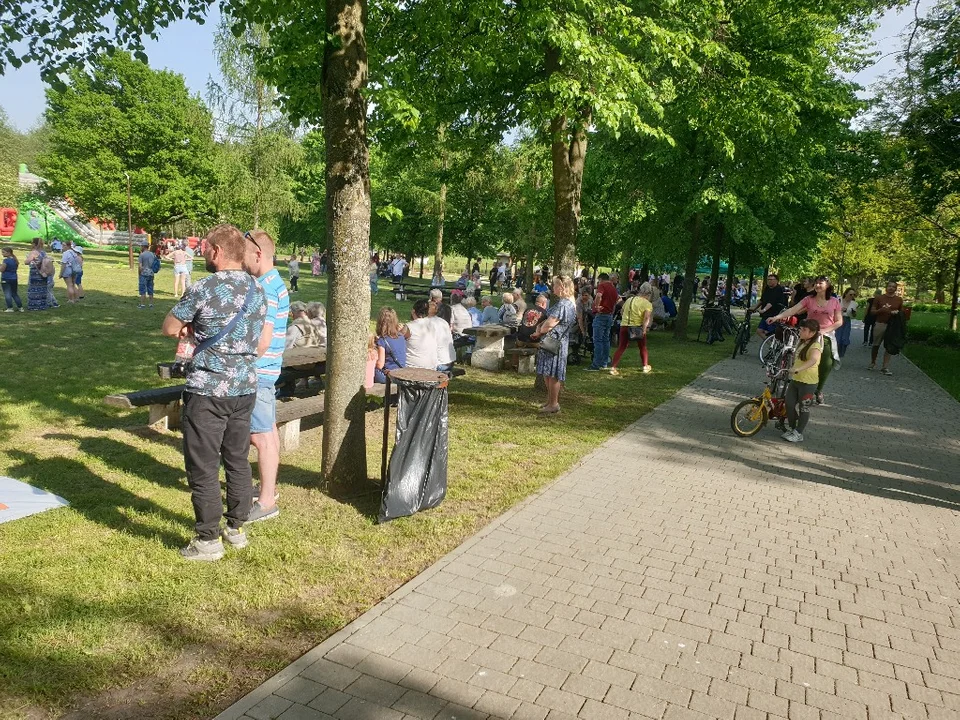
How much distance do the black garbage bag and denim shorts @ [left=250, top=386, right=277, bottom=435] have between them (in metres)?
0.90

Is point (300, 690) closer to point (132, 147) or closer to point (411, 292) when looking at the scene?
point (411, 292)

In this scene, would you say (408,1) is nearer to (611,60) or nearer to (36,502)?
(611,60)

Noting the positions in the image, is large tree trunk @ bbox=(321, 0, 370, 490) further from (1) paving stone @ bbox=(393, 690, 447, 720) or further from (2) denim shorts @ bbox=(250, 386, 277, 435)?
(1) paving stone @ bbox=(393, 690, 447, 720)

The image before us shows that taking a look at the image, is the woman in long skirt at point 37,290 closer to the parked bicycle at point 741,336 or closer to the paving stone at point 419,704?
the parked bicycle at point 741,336

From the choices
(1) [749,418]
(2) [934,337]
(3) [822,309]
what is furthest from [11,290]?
(2) [934,337]

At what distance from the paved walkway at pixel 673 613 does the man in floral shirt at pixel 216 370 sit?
4.15 ft

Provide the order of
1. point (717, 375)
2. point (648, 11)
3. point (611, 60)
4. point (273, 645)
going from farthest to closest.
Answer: point (717, 375) < point (648, 11) < point (611, 60) < point (273, 645)

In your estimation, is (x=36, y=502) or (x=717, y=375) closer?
(x=36, y=502)

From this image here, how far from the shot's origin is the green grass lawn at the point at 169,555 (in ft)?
10.8

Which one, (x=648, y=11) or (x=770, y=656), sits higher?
(x=648, y=11)

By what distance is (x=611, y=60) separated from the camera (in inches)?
317

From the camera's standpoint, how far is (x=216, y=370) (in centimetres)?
420

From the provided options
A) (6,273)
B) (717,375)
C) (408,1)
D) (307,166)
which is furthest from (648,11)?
(307,166)

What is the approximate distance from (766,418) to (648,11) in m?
5.84
